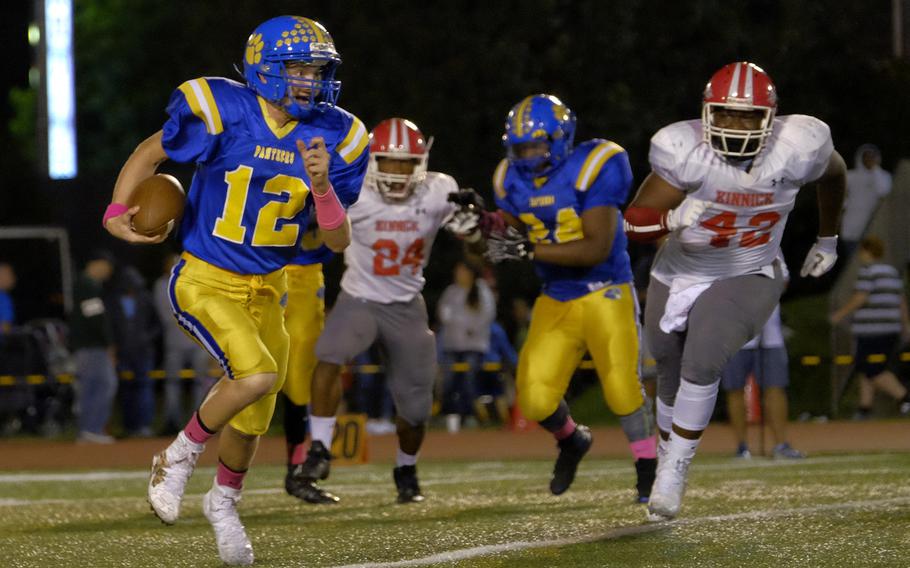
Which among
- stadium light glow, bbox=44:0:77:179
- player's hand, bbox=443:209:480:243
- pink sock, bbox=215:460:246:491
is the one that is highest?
stadium light glow, bbox=44:0:77:179

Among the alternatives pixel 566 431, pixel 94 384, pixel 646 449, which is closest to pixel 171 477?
pixel 566 431

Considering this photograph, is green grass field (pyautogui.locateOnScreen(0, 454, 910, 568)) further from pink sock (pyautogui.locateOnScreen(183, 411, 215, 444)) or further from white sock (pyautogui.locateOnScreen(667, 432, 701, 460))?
pink sock (pyautogui.locateOnScreen(183, 411, 215, 444))

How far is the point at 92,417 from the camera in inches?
535

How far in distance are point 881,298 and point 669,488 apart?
7.58m

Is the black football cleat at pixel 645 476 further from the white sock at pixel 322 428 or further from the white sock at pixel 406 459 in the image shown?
the white sock at pixel 322 428

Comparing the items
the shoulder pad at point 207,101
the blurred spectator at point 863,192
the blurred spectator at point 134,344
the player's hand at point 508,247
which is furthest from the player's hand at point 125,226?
the blurred spectator at point 863,192

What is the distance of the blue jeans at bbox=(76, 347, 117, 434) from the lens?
43.7 feet

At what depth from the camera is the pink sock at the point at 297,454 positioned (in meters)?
8.19

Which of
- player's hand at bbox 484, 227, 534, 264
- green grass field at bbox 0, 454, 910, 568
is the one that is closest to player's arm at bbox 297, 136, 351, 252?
green grass field at bbox 0, 454, 910, 568

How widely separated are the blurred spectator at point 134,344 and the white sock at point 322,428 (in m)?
6.08

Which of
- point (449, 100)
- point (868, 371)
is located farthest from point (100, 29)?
point (868, 371)

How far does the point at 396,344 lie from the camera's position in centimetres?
803

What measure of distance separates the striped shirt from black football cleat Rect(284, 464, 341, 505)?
264 inches

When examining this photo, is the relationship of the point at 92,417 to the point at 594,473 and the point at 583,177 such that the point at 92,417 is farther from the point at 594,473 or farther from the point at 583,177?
the point at 583,177
